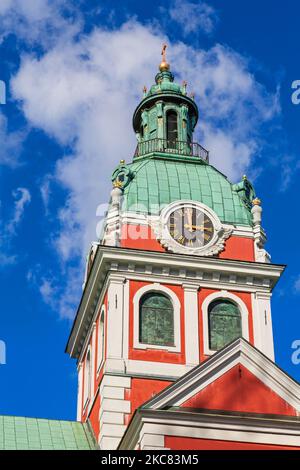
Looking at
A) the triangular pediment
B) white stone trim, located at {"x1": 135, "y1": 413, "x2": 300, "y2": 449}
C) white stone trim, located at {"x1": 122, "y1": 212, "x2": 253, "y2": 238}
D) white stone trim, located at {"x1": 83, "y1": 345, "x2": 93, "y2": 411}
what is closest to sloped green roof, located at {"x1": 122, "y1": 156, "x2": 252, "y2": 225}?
white stone trim, located at {"x1": 122, "y1": 212, "x2": 253, "y2": 238}

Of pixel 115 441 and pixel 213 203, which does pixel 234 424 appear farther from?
pixel 213 203

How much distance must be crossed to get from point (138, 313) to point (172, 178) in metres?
6.92

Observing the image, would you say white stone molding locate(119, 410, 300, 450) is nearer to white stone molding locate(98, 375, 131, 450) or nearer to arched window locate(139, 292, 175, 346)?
white stone molding locate(98, 375, 131, 450)

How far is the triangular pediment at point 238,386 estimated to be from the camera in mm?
34844

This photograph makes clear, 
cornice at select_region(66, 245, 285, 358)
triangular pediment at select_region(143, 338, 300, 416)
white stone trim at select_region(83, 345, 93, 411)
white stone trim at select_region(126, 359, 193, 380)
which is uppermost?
cornice at select_region(66, 245, 285, 358)

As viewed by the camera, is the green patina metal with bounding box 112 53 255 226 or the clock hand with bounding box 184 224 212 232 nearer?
the clock hand with bounding box 184 224 212 232

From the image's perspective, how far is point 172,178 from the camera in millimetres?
45594

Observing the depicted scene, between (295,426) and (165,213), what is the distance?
40.4 ft

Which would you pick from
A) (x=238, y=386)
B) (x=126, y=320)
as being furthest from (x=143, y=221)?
(x=238, y=386)

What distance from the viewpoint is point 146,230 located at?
43.3 metres

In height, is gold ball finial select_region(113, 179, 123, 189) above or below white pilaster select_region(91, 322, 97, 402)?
above

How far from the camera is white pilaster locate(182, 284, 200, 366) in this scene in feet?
133

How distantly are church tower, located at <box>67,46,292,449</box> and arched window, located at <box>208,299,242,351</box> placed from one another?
4 cm

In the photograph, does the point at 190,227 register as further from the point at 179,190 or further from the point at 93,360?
the point at 93,360
